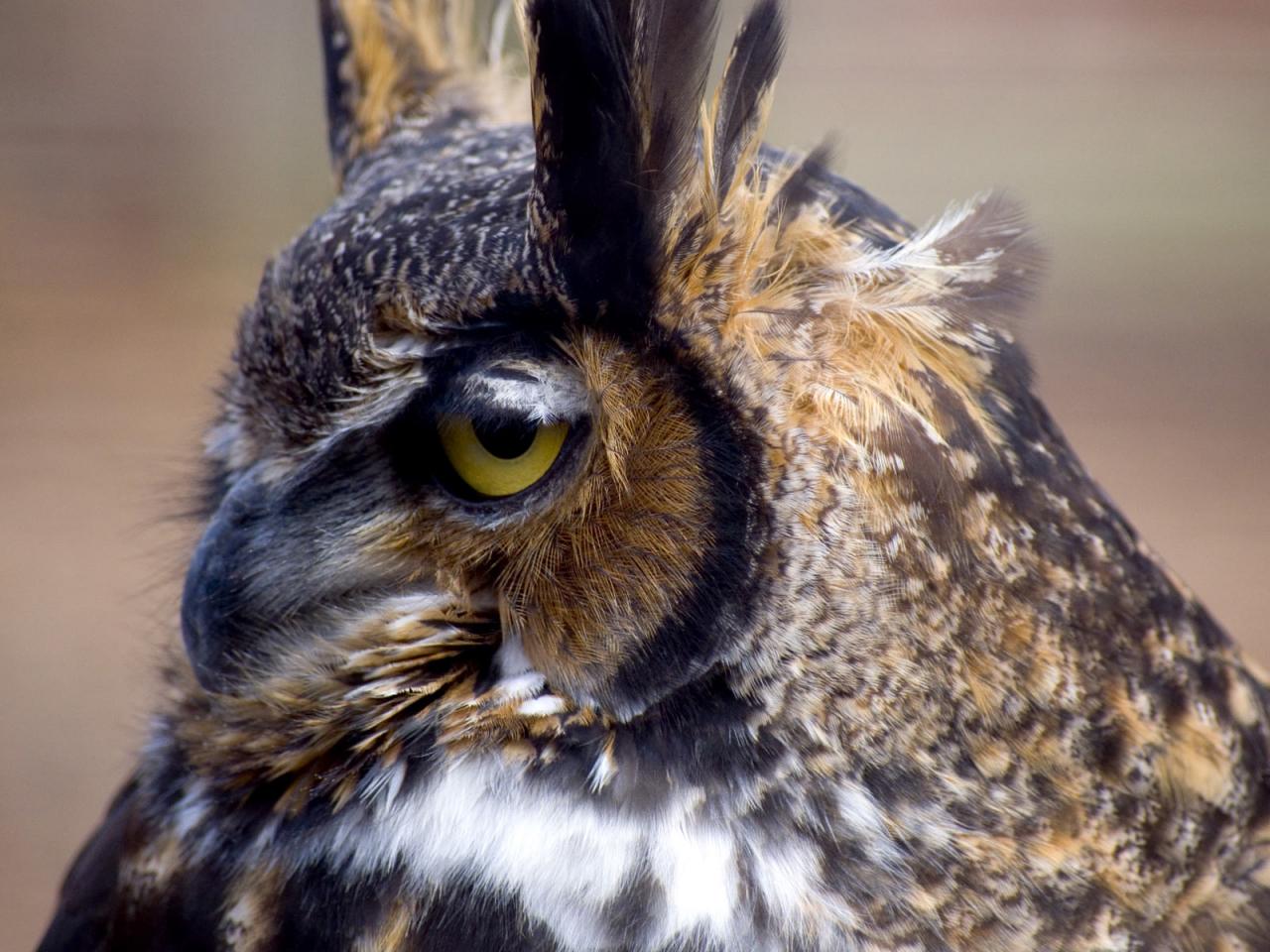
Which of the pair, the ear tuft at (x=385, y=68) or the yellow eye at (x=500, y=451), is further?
the ear tuft at (x=385, y=68)

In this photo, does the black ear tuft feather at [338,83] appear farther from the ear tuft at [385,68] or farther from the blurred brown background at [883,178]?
the blurred brown background at [883,178]

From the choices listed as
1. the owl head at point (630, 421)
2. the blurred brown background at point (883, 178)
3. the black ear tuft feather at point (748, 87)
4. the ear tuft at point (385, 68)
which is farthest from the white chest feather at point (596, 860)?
the blurred brown background at point (883, 178)

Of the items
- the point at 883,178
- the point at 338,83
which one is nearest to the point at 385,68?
the point at 338,83


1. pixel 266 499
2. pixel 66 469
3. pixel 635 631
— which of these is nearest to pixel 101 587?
pixel 66 469

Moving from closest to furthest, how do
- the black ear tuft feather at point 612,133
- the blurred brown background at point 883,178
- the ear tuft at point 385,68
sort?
the black ear tuft feather at point 612,133 → the ear tuft at point 385,68 → the blurred brown background at point 883,178

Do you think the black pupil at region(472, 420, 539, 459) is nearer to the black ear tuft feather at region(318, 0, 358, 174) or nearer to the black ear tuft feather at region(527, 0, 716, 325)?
the black ear tuft feather at region(527, 0, 716, 325)

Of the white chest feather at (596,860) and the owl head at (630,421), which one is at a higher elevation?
the owl head at (630,421)

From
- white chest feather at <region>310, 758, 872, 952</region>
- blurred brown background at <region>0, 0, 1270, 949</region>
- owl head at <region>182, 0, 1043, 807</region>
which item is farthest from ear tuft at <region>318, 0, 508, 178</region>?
blurred brown background at <region>0, 0, 1270, 949</region>
